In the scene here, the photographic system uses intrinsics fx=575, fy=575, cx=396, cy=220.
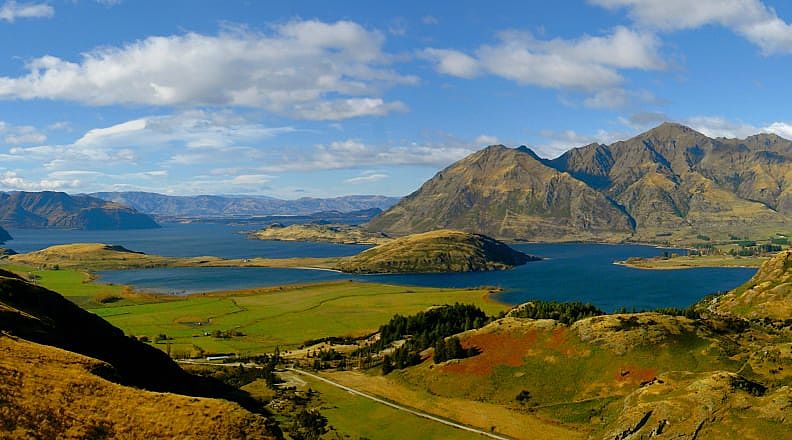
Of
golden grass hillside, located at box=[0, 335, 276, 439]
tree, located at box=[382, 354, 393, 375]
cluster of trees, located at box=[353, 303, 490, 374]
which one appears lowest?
tree, located at box=[382, 354, 393, 375]

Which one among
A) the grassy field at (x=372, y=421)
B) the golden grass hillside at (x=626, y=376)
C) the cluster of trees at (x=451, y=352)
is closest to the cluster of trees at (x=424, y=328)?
the cluster of trees at (x=451, y=352)

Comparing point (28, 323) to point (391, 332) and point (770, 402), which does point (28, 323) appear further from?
point (391, 332)

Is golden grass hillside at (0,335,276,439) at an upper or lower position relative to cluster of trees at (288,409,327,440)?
upper

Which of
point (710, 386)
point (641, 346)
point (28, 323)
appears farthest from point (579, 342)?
point (28, 323)

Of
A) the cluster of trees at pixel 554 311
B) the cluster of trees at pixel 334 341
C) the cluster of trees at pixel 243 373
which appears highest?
the cluster of trees at pixel 554 311

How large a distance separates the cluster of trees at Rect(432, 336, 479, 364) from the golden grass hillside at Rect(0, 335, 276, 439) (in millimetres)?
82837

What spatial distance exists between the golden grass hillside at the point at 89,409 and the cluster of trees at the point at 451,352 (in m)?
82.8

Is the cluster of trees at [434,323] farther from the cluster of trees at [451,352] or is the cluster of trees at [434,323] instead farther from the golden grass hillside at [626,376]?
the cluster of trees at [451,352]

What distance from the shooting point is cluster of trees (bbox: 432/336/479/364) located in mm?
137125

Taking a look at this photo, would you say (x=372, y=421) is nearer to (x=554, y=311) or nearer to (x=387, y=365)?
(x=387, y=365)

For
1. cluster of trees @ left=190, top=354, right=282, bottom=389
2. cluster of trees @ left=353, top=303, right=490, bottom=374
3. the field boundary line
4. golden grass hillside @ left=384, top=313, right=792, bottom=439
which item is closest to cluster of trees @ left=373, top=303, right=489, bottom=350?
cluster of trees @ left=353, top=303, right=490, bottom=374

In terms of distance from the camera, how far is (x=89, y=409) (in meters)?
54.3

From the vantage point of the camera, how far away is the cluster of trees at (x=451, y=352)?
13712cm

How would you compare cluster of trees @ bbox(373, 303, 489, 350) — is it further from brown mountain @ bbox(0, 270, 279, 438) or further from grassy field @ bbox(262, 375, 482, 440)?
brown mountain @ bbox(0, 270, 279, 438)
